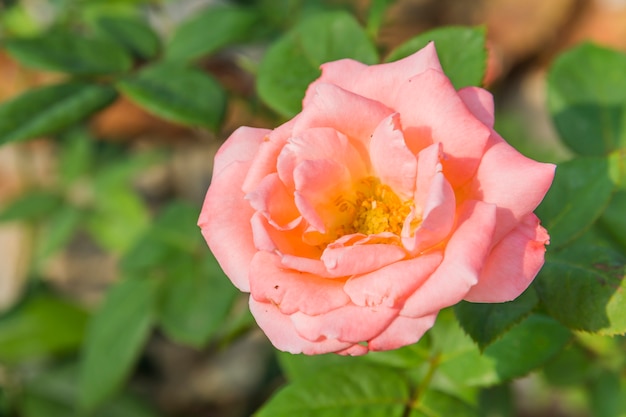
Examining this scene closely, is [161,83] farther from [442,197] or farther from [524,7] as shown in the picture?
[524,7]

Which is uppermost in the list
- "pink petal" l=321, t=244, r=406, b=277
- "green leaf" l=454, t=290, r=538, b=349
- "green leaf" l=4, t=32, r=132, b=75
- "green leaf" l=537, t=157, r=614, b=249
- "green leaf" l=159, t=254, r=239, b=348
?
"pink petal" l=321, t=244, r=406, b=277

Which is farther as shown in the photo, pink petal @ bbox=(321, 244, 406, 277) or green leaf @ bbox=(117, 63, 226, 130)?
green leaf @ bbox=(117, 63, 226, 130)

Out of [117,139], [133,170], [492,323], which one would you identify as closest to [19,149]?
[117,139]

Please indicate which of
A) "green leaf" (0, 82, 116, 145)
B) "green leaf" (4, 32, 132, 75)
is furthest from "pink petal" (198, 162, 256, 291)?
"green leaf" (4, 32, 132, 75)

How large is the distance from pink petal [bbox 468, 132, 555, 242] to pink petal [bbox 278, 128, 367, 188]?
0.57ft

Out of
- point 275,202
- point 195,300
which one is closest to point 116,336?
point 195,300

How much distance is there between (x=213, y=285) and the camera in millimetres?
1537

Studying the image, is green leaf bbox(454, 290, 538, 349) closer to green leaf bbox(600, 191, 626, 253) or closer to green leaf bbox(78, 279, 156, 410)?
green leaf bbox(600, 191, 626, 253)

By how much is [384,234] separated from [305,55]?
43cm

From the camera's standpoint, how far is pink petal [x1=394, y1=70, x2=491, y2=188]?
783 mm

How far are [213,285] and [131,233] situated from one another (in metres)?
0.82

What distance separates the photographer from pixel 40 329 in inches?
84.7

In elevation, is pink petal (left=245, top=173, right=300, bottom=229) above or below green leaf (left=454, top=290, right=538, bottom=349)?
above

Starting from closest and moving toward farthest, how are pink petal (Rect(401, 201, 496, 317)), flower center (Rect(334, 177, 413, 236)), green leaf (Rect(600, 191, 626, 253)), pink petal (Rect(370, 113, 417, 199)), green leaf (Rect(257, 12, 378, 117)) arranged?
pink petal (Rect(401, 201, 496, 317)) < pink petal (Rect(370, 113, 417, 199)) < flower center (Rect(334, 177, 413, 236)) < green leaf (Rect(257, 12, 378, 117)) < green leaf (Rect(600, 191, 626, 253))
